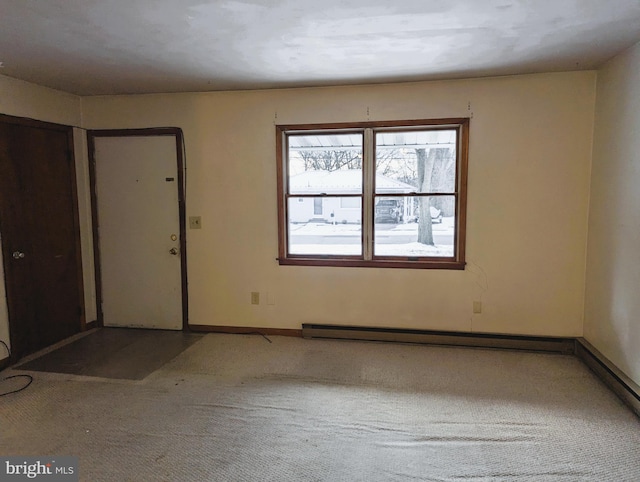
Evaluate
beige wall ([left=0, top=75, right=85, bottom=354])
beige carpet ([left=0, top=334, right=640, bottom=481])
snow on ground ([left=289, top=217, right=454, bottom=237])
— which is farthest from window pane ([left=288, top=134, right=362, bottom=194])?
beige wall ([left=0, top=75, right=85, bottom=354])

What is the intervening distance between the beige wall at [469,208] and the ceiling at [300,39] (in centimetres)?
25

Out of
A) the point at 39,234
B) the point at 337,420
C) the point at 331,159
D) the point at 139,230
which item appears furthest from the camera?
the point at 139,230

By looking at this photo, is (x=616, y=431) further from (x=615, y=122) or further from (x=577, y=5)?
(x=577, y=5)

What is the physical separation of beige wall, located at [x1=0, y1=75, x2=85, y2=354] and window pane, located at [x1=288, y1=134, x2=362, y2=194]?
7.35 feet

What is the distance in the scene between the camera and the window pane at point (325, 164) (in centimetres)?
394

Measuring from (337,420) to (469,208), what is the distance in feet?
7.25

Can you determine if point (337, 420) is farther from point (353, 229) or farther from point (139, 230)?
point (139, 230)

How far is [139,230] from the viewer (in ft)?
14.1

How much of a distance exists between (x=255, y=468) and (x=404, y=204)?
8.51ft

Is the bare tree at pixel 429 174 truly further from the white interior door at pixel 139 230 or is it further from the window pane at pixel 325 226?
the white interior door at pixel 139 230

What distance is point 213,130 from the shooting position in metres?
4.08

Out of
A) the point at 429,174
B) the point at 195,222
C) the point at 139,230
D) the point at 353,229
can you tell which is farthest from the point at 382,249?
the point at 139,230

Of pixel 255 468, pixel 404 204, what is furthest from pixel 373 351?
pixel 255 468

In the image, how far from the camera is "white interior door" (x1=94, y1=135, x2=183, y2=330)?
4.21 m
